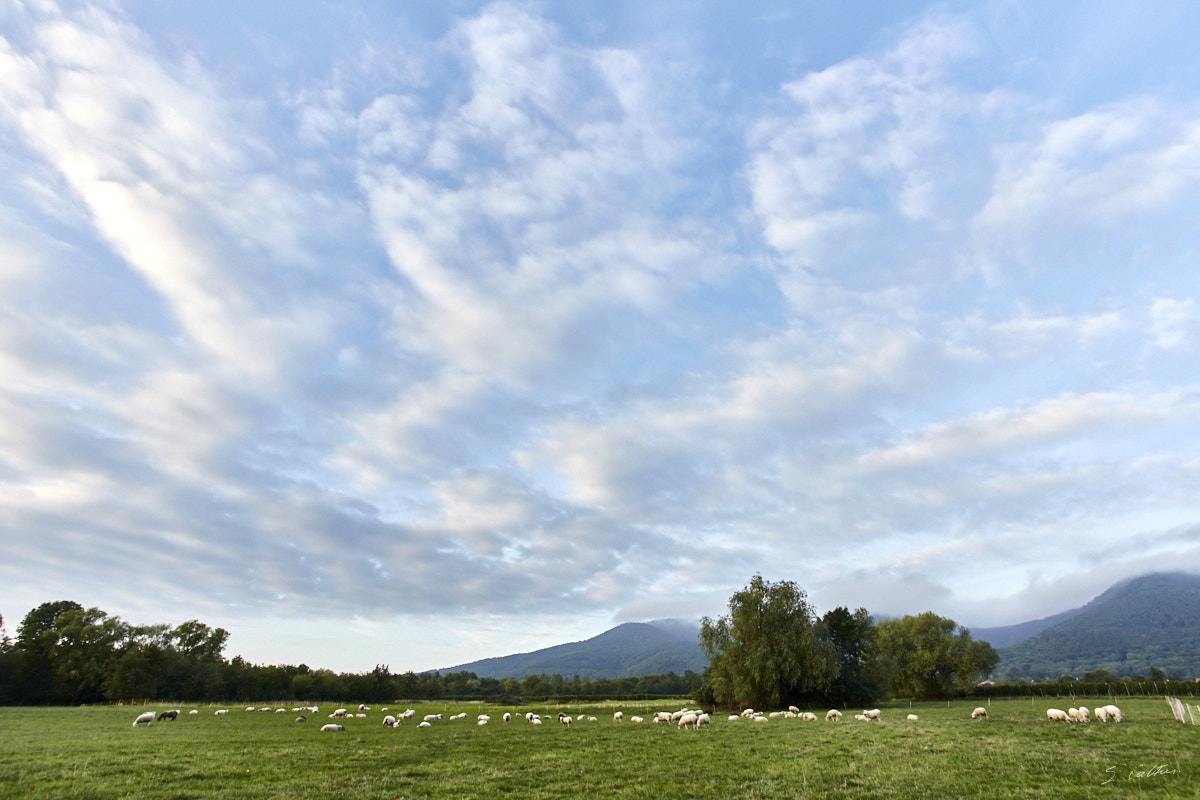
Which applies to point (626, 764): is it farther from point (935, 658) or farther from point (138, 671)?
point (138, 671)

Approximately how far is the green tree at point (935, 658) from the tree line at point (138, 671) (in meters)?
35.3

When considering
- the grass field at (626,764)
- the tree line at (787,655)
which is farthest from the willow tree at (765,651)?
the grass field at (626,764)

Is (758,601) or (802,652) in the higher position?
(758,601)

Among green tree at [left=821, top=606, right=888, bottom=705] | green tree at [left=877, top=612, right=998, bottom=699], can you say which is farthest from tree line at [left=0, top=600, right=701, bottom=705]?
green tree at [left=877, top=612, right=998, bottom=699]

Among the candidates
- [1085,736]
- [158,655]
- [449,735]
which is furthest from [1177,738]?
[158,655]

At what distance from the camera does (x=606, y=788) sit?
14.9 meters

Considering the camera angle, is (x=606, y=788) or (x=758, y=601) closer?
(x=606, y=788)

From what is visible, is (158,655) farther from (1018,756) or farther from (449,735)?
(1018,756)

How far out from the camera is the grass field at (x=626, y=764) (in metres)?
13.9

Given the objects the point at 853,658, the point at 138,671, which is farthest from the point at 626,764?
the point at 138,671

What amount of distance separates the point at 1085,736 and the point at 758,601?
4228 centimetres

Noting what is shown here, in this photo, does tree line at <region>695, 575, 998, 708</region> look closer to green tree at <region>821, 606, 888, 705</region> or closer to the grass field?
green tree at <region>821, 606, 888, 705</region>

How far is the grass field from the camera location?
45.6 ft

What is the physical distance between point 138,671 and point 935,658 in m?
119
